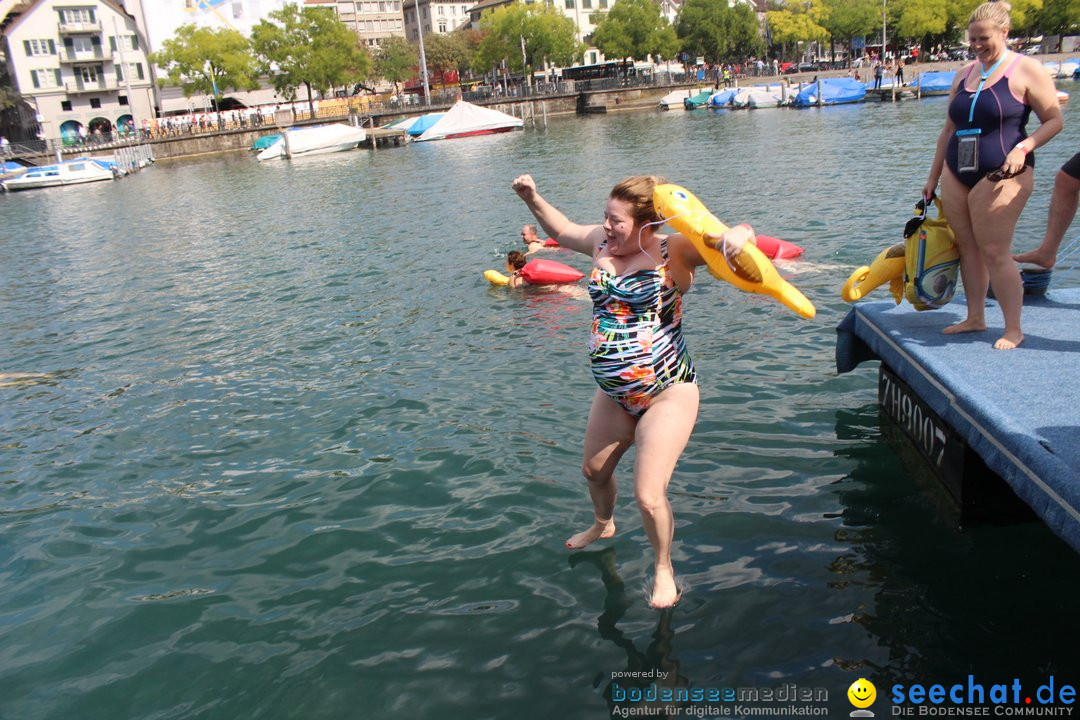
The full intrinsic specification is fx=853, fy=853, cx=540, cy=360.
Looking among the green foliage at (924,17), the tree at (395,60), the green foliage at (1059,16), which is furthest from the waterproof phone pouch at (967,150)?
the tree at (395,60)

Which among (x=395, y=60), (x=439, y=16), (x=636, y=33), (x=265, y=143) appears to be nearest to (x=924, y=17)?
(x=636, y=33)

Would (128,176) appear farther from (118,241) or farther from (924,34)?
(924,34)

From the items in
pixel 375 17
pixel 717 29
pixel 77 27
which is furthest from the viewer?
pixel 375 17

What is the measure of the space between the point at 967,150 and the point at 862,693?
3.64 metres

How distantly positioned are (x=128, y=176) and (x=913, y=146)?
154 feet

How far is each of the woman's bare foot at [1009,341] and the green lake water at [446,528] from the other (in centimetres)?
108

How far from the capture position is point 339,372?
10.1 metres

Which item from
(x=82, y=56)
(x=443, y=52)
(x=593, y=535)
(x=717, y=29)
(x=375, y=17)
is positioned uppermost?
(x=375, y=17)

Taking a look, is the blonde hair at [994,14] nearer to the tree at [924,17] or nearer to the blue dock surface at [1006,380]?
the blue dock surface at [1006,380]

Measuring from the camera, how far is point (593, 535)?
579cm

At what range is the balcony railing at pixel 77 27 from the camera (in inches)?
3312

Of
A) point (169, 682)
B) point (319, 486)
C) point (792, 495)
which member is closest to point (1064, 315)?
point (792, 495)

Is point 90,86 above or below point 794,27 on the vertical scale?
below

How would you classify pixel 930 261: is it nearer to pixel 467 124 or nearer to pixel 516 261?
pixel 516 261
